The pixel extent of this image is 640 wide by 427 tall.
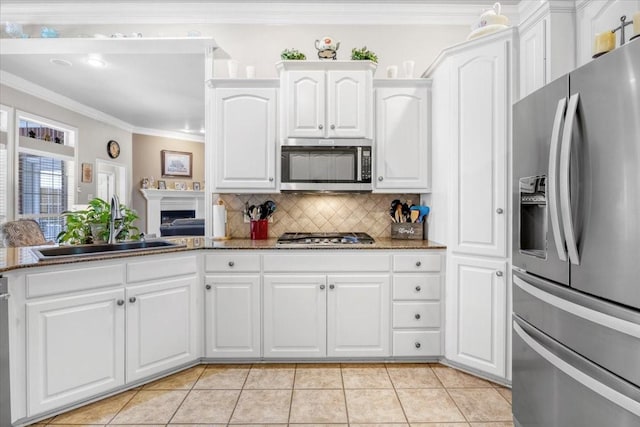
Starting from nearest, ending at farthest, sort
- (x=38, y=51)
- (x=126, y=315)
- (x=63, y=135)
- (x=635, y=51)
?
(x=635, y=51)
(x=126, y=315)
(x=38, y=51)
(x=63, y=135)

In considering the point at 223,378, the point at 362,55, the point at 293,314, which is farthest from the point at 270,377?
the point at 362,55

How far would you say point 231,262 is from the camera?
2576mm

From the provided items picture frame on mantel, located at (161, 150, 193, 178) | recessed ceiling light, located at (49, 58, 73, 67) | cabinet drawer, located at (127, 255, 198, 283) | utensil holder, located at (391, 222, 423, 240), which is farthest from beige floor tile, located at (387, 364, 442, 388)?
recessed ceiling light, located at (49, 58, 73, 67)

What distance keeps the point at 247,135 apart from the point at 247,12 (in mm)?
1169

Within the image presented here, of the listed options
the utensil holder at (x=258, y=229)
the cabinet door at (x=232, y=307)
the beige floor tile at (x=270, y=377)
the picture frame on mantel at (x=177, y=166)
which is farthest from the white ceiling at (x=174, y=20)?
the beige floor tile at (x=270, y=377)

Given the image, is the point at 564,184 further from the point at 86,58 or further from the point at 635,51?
the point at 86,58

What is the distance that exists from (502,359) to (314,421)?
128 cm

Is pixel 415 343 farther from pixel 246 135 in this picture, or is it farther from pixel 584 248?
pixel 246 135

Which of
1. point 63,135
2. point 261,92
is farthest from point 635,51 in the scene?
point 63,135

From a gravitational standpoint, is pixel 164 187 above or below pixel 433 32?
below

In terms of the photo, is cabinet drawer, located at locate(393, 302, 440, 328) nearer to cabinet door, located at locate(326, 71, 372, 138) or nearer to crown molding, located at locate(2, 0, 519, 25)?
cabinet door, located at locate(326, 71, 372, 138)

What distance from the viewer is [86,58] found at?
313 centimetres

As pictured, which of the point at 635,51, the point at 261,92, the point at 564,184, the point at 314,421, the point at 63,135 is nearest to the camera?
the point at 635,51

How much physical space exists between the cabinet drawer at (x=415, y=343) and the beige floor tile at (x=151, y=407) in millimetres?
1489
